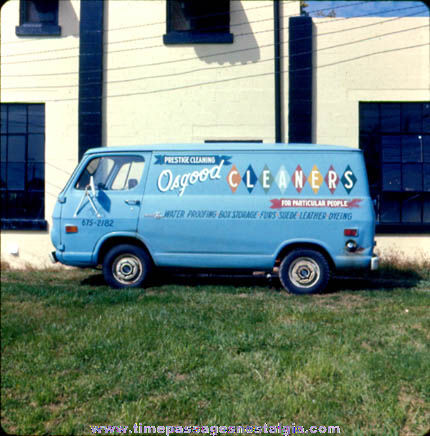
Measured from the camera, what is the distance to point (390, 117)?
33.5 ft

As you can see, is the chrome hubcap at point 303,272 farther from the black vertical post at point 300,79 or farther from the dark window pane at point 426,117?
the dark window pane at point 426,117

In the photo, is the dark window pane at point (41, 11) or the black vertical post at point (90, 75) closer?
the black vertical post at point (90, 75)

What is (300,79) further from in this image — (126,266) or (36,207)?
(36,207)

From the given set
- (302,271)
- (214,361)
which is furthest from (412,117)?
(214,361)

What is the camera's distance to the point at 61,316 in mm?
5859

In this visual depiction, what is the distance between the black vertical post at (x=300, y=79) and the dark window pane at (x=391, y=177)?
5.70ft

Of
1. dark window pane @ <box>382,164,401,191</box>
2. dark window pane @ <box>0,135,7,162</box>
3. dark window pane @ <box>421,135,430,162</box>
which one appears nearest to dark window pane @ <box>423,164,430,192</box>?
dark window pane @ <box>421,135,430,162</box>

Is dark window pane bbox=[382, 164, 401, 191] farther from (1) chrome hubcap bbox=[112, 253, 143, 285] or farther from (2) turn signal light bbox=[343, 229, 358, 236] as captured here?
(1) chrome hubcap bbox=[112, 253, 143, 285]

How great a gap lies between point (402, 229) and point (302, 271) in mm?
3402

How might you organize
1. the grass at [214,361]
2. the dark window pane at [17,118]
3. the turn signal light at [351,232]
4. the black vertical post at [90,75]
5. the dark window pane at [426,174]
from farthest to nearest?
the dark window pane at [17,118] < the black vertical post at [90,75] < the dark window pane at [426,174] < the turn signal light at [351,232] < the grass at [214,361]

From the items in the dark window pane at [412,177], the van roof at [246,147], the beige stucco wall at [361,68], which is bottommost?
the dark window pane at [412,177]

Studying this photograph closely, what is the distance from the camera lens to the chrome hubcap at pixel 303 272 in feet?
24.9

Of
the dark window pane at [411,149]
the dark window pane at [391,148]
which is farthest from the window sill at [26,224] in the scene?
the dark window pane at [411,149]

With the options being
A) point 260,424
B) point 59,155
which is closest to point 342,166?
point 260,424
